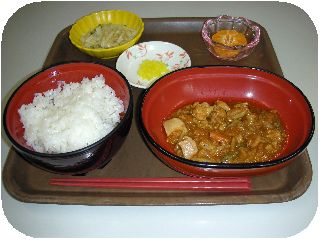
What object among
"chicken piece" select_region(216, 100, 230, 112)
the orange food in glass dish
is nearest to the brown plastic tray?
"chicken piece" select_region(216, 100, 230, 112)

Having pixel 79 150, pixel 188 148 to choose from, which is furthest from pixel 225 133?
pixel 79 150

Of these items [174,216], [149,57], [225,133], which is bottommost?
[174,216]

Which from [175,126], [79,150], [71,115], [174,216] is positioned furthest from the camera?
[175,126]

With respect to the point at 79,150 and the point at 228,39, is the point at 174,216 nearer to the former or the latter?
the point at 79,150

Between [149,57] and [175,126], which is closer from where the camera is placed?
[175,126]

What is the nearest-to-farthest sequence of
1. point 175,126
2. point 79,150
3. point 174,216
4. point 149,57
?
point 79,150
point 174,216
point 175,126
point 149,57

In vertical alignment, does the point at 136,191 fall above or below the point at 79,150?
below
